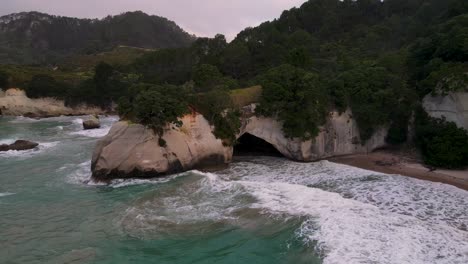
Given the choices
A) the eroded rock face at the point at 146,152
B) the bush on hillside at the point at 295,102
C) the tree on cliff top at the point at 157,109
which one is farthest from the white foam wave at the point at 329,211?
the tree on cliff top at the point at 157,109

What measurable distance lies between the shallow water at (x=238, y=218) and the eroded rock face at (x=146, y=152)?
0.86 meters

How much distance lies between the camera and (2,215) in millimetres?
15430

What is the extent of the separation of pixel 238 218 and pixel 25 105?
57.7 meters

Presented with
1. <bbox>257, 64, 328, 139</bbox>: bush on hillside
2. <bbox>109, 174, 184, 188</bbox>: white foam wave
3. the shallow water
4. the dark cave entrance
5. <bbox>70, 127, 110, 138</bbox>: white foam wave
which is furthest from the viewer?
<bbox>70, 127, 110, 138</bbox>: white foam wave

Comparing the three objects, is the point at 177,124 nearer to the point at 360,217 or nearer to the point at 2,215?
the point at 2,215

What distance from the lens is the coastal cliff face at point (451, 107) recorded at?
21.0 meters

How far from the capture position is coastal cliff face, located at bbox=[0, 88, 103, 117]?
198ft

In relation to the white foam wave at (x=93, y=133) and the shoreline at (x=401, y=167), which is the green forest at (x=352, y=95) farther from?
the white foam wave at (x=93, y=133)

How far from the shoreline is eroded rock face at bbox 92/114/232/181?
8228 millimetres

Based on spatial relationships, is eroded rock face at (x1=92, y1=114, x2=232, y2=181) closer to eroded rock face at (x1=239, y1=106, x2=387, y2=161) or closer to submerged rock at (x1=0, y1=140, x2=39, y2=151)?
eroded rock face at (x1=239, y1=106, x2=387, y2=161)

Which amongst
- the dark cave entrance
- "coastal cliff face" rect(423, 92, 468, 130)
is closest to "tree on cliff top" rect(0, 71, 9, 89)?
the dark cave entrance

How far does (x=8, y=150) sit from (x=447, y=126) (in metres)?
29.7

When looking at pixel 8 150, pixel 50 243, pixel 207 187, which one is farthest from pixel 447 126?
pixel 8 150

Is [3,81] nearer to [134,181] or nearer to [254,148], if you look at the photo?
[254,148]
